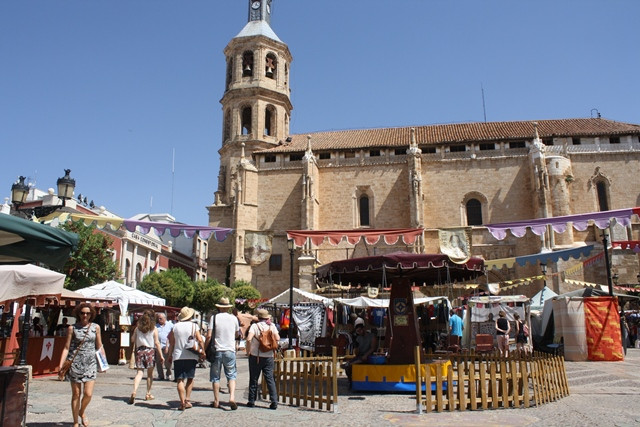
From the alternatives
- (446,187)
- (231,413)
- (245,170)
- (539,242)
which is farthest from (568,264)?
(231,413)

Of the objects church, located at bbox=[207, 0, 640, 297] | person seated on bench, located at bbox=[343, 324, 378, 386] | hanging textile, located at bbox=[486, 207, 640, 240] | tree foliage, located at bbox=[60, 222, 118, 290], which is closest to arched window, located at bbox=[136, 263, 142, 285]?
church, located at bbox=[207, 0, 640, 297]

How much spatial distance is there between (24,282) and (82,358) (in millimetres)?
2392

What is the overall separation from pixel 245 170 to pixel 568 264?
70.4 feet

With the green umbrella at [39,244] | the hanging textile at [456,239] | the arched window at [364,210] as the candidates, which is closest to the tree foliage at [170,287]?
the arched window at [364,210]

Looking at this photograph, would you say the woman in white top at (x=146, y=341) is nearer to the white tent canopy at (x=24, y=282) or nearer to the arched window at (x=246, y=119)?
the white tent canopy at (x=24, y=282)

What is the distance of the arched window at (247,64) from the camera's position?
4038cm

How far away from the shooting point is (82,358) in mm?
6008

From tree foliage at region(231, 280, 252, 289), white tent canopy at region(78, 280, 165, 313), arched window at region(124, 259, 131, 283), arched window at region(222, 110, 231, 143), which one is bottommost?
white tent canopy at region(78, 280, 165, 313)

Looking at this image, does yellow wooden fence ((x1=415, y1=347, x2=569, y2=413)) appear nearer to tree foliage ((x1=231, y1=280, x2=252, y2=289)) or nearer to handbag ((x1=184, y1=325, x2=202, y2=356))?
handbag ((x1=184, y1=325, x2=202, y2=356))

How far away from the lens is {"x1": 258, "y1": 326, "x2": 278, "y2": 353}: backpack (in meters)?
7.27

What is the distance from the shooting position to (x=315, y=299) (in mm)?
18688

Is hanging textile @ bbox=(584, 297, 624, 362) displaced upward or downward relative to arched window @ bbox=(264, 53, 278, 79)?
downward

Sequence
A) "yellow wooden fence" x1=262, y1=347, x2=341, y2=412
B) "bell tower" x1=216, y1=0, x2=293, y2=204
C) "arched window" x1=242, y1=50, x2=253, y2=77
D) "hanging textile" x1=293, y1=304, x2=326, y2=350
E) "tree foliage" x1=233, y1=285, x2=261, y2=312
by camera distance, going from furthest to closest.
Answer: "arched window" x1=242, y1=50, x2=253, y2=77 → "bell tower" x1=216, y1=0, x2=293, y2=204 → "tree foliage" x1=233, y1=285, x2=261, y2=312 → "hanging textile" x1=293, y1=304, x2=326, y2=350 → "yellow wooden fence" x1=262, y1=347, x2=341, y2=412

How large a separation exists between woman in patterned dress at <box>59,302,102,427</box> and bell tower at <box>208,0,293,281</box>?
30055 mm
